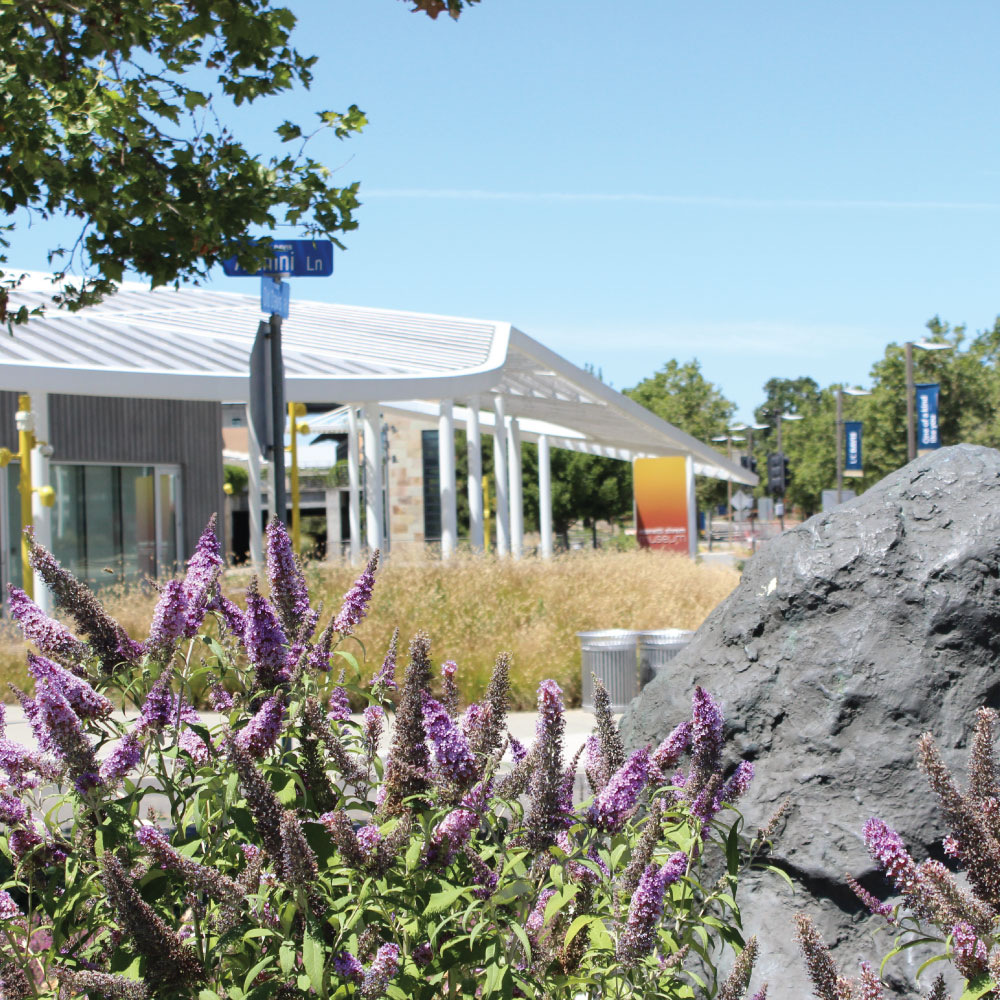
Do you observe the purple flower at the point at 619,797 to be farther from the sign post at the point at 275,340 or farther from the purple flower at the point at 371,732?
the sign post at the point at 275,340

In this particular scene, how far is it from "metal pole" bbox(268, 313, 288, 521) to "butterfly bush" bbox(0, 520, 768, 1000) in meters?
3.32

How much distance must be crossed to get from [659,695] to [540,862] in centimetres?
225

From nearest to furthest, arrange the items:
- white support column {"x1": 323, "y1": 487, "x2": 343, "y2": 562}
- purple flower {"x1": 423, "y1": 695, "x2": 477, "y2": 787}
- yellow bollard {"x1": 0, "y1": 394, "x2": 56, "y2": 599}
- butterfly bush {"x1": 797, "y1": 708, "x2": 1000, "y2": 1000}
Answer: butterfly bush {"x1": 797, "y1": 708, "x2": 1000, "y2": 1000}, purple flower {"x1": 423, "y1": 695, "x2": 477, "y2": 787}, yellow bollard {"x1": 0, "y1": 394, "x2": 56, "y2": 599}, white support column {"x1": 323, "y1": 487, "x2": 343, "y2": 562}

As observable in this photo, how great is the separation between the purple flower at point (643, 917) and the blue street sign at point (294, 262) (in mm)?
5806

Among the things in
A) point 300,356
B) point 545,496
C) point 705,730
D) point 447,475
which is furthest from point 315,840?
point 545,496

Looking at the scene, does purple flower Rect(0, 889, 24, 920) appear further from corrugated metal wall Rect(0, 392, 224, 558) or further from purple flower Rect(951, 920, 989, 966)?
corrugated metal wall Rect(0, 392, 224, 558)

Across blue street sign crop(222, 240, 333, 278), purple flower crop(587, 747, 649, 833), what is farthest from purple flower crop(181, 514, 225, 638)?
blue street sign crop(222, 240, 333, 278)

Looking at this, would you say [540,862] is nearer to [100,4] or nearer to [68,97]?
[68,97]

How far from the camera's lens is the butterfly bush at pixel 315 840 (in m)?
2.12

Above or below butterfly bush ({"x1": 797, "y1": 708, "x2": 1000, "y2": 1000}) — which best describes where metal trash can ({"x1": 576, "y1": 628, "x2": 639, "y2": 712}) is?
below

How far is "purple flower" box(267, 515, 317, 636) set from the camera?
2.54 m

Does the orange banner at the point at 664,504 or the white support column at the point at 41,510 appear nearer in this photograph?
the white support column at the point at 41,510

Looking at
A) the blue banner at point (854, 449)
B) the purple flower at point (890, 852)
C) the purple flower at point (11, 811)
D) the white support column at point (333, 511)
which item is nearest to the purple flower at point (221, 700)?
the purple flower at point (11, 811)

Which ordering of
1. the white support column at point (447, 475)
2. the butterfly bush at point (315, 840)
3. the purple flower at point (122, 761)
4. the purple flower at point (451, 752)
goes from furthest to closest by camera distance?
the white support column at point (447, 475) < the purple flower at point (122, 761) < the purple flower at point (451, 752) < the butterfly bush at point (315, 840)
